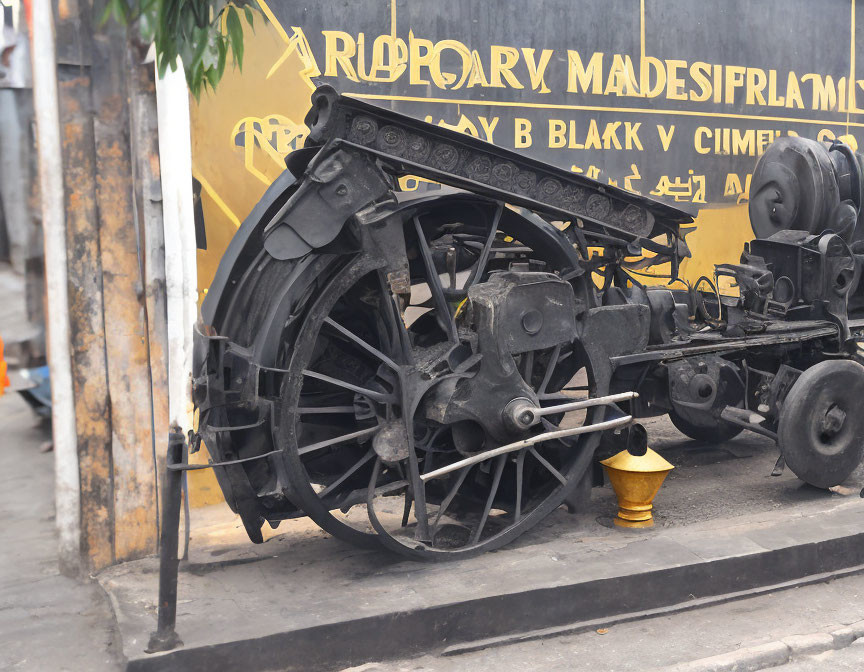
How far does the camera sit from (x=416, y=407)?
4.68 metres

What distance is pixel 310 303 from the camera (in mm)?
4520

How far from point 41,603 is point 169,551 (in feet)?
4.90

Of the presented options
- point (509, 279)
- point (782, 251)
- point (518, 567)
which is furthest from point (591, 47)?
point (518, 567)

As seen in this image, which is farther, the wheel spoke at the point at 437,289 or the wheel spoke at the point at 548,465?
the wheel spoke at the point at 548,465

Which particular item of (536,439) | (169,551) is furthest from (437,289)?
(169,551)

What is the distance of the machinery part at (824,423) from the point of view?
5.59 meters

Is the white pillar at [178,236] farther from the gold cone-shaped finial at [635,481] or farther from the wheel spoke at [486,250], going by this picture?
the gold cone-shaped finial at [635,481]

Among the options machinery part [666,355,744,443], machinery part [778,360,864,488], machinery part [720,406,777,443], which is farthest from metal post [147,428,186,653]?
machinery part [778,360,864,488]

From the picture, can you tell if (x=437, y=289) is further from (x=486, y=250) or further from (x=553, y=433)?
(x=553, y=433)

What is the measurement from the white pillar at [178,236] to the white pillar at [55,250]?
0.52 m

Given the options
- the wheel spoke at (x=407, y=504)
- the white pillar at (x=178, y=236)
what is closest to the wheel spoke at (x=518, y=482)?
the wheel spoke at (x=407, y=504)

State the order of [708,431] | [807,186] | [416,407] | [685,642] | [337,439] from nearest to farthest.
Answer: [685,642], [337,439], [416,407], [807,186], [708,431]

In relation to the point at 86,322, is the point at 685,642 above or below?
below

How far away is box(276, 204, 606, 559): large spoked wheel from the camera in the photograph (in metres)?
4.56
